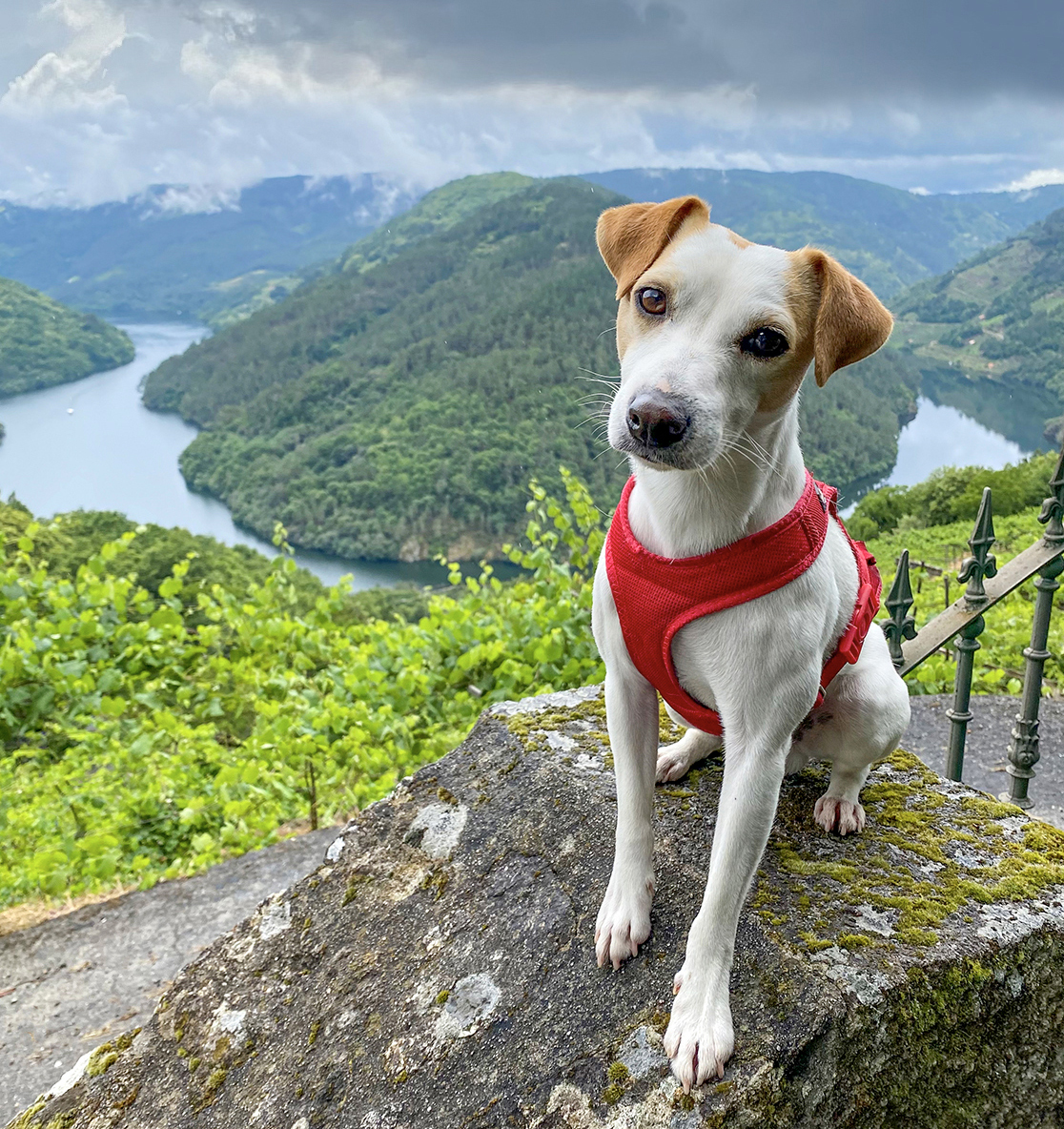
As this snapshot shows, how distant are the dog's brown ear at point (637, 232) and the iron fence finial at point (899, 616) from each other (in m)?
1.96

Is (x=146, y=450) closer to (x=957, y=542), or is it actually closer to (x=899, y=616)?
(x=957, y=542)

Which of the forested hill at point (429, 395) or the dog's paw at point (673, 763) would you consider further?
the forested hill at point (429, 395)

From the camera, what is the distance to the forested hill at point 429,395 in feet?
306

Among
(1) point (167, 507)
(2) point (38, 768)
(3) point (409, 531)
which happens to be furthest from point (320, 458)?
(2) point (38, 768)

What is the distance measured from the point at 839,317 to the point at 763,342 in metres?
0.23

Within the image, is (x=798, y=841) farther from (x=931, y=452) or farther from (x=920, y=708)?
(x=931, y=452)

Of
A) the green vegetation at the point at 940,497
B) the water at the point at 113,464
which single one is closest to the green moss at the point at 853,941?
the green vegetation at the point at 940,497

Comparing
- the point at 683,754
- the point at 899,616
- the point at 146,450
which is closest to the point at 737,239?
the point at 683,754

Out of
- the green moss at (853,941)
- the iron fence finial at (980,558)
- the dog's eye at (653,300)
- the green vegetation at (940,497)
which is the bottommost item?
the green vegetation at (940,497)

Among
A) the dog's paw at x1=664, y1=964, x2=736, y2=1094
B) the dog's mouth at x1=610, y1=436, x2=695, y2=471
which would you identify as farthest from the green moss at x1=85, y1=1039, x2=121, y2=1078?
the dog's mouth at x1=610, y1=436, x2=695, y2=471

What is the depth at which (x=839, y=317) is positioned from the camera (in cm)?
201

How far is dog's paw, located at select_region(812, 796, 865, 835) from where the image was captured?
2.76m

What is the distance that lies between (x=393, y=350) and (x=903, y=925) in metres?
155

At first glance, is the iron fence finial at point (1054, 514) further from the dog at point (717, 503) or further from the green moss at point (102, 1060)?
the green moss at point (102, 1060)
